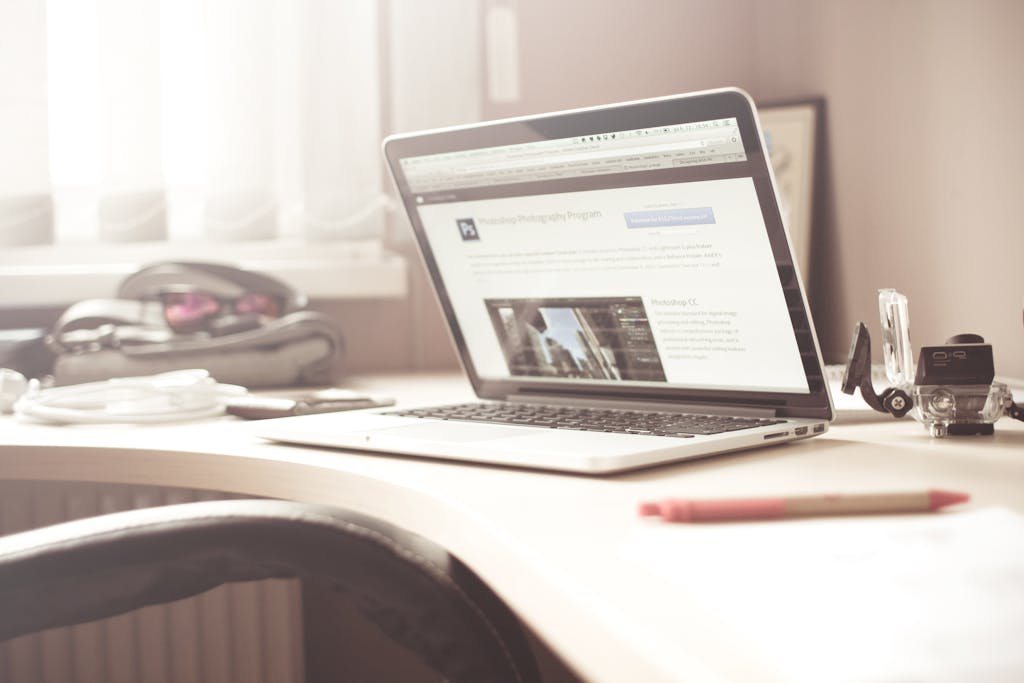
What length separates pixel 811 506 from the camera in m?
0.49

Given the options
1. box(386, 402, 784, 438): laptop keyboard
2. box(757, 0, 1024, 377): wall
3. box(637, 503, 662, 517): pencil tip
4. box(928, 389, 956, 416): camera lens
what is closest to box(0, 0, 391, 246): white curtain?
box(757, 0, 1024, 377): wall

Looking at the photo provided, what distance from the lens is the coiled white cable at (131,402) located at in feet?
3.23

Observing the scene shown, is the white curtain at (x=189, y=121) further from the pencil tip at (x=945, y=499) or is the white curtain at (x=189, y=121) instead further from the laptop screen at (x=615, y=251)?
the pencil tip at (x=945, y=499)

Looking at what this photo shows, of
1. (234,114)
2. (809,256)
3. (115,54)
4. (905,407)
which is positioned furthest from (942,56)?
(115,54)

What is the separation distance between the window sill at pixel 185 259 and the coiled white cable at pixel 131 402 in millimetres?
514

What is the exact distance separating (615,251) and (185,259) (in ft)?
2.90

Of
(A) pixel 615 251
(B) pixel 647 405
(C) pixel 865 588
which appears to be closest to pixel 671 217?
(A) pixel 615 251

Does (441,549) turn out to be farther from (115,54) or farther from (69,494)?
(115,54)

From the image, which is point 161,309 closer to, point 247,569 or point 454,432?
point 454,432

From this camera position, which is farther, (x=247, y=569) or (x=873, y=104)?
(x=873, y=104)

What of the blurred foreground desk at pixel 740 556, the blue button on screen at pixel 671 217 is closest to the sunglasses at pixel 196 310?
the blurred foreground desk at pixel 740 556

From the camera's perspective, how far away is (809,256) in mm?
1478

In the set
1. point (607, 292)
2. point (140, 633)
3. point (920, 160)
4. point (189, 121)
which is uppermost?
point (189, 121)

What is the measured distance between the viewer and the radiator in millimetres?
1405
